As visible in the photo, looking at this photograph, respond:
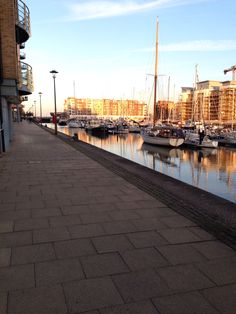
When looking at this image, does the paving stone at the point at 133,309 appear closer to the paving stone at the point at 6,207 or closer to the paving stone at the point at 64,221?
the paving stone at the point at 64,221

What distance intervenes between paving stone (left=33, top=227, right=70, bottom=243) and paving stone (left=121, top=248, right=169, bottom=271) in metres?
1.22

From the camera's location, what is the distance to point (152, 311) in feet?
10.1

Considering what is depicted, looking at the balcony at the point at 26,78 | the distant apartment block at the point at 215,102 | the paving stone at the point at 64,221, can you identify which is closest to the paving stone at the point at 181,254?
the paving stone at the point at 64,221

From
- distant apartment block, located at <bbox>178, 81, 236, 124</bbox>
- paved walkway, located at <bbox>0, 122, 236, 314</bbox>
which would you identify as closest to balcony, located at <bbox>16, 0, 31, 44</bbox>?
paved walkway, located at <bbox>0, 122, 236, 314</bbox>

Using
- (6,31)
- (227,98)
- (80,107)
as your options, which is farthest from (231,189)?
(80,107)

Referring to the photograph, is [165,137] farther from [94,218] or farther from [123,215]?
[94,218]

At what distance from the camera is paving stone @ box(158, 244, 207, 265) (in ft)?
13.8

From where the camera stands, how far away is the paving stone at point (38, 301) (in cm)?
304

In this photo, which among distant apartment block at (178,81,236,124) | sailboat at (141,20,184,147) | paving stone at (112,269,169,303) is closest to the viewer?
paving stone at (112,269,169,303)

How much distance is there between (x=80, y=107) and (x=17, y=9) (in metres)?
173

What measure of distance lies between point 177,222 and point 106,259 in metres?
2.09

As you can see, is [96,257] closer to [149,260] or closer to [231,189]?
[149,260]

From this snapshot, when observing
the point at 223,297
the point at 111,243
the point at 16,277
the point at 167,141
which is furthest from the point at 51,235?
the point at 167,141

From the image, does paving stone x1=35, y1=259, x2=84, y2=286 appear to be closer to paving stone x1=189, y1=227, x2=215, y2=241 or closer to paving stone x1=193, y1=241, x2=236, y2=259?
paving stone x1=193, y1=241, x2=236, y2=259
